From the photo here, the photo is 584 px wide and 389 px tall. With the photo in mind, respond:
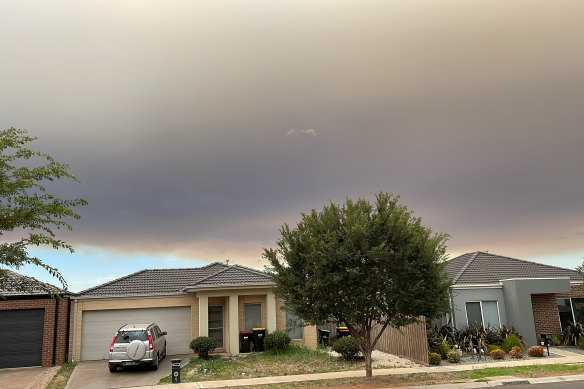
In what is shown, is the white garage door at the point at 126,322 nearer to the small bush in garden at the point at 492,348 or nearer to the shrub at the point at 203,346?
the shrub at the point at 203,346

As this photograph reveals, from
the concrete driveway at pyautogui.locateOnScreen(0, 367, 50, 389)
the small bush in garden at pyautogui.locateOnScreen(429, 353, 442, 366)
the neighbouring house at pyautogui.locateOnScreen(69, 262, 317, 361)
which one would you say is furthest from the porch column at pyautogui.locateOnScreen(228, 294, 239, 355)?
the small bush in garden at pyautogui.locateOnScreen(429, 353, 442, 366)

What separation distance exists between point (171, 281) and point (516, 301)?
55.5ft

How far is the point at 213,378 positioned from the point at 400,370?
673 cm

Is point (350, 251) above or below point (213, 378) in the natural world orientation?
above

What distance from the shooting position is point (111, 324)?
21797 mm

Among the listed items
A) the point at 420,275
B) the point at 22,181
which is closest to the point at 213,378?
the point at 420,275

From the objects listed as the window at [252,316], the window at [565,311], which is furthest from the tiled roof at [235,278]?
the window at [565,311]

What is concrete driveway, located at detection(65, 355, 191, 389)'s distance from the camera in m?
15.8

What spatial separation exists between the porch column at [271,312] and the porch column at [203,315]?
2850 millimetres

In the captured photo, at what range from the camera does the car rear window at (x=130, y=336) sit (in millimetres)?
17406

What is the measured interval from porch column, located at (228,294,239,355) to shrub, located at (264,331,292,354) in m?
1.46

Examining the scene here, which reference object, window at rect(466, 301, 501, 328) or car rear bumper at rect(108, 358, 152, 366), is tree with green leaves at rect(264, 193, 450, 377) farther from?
window at rect(466, 301, 501, 328)

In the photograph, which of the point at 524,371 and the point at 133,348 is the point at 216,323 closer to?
the point at 133,348

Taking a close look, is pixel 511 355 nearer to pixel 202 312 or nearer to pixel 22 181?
pixel 202 312
